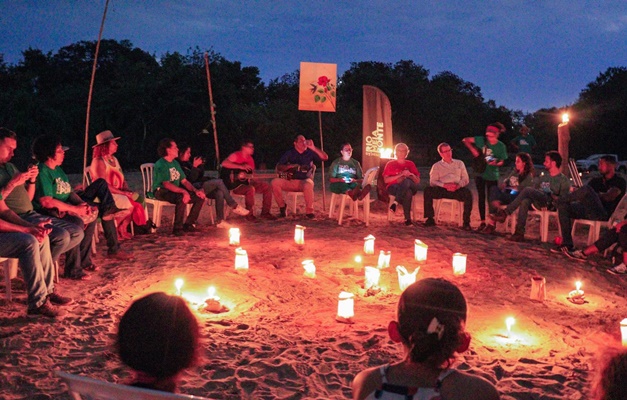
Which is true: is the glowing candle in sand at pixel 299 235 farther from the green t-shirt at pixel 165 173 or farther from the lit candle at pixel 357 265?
the green t-shirt at pixel 165 173

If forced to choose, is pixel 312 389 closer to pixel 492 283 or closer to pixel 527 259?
pixel 492 283

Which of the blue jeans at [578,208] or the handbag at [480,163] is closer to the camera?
the blue jeans at [578,208]

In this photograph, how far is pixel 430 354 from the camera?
5.90ft

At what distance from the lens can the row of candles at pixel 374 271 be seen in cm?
454

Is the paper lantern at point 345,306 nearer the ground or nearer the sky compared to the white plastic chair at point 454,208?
nearer the ground

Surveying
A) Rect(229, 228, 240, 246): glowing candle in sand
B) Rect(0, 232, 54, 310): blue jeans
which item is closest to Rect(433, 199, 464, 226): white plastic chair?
Rect(229, 228, 240, 246): glowing candle in sand

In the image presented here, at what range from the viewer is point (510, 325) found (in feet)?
14.0

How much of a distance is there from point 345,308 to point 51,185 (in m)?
2.90

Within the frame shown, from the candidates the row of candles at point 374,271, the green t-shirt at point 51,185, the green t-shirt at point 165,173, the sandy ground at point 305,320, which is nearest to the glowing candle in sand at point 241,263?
the row of candles at point 374,271

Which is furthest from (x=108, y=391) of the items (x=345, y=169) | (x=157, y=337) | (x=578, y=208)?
(x=345, y=169)

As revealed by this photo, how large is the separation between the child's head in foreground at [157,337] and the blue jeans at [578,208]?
6.57 metres

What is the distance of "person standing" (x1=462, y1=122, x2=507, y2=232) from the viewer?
8773 mm

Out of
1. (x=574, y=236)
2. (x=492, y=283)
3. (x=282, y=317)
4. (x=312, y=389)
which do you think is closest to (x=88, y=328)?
(x=282, y=317)

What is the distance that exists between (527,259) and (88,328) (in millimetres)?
4891
